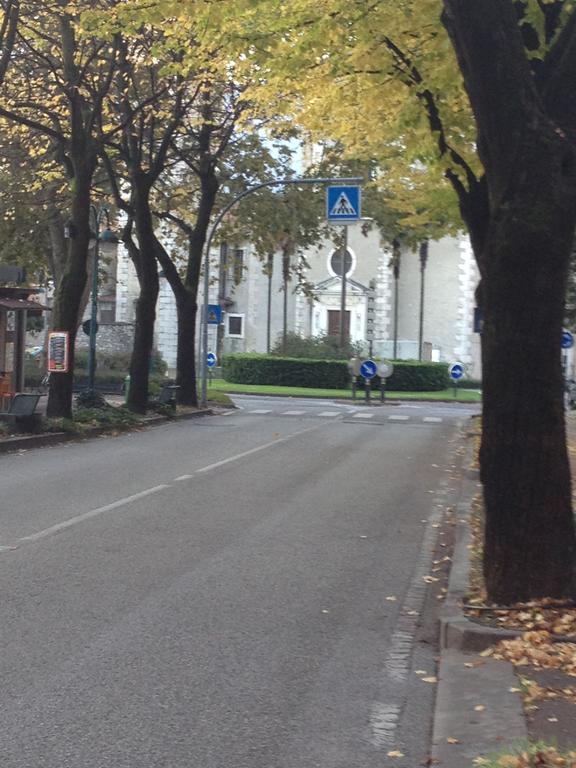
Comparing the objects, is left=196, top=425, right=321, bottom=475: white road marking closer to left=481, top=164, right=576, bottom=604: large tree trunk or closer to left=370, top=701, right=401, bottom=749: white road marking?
left=481, top=164, right=576, bottom=604: large tree trunk

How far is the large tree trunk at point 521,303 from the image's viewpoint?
6.95 meters

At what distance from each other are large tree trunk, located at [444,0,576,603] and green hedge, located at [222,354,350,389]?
47583 millimetres

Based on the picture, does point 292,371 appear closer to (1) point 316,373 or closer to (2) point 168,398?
(1) point 316,373

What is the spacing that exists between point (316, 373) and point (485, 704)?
49.8 metres

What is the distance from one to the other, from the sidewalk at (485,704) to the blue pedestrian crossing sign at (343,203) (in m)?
19.9

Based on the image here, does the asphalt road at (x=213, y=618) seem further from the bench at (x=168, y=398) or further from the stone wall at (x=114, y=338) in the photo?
the stone wall at (x=114, y=338)

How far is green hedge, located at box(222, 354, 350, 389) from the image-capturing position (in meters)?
55.1

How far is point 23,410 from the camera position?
20.3 meters

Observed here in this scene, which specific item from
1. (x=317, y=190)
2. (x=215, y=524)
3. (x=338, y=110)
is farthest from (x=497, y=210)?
(x=317, y=190)

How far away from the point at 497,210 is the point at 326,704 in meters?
3.36

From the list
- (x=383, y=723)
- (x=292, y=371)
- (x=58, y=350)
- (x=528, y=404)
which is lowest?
(x=383, y=723)

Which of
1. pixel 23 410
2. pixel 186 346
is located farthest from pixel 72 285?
pixel 186 346

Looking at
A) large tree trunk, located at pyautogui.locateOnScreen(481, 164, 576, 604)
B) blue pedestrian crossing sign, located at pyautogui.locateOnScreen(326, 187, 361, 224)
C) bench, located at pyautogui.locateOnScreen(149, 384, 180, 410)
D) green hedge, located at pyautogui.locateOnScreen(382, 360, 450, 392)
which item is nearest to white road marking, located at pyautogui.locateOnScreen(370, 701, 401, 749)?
large tree trunk, located at pyautogui.locateOnScreen(481, 164, 576, 604)

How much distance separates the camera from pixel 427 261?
6638 cm
